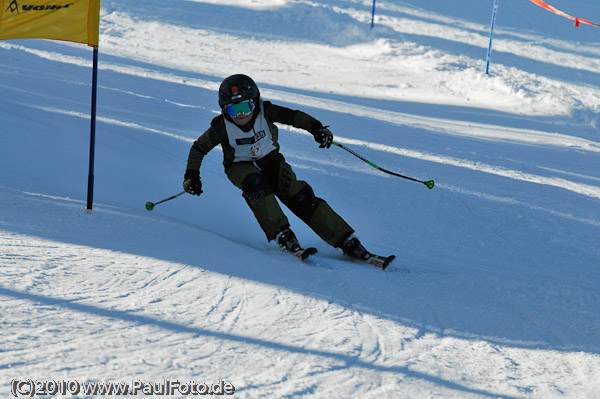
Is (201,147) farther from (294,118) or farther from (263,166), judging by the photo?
→ (294,118)

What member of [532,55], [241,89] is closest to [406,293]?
[241,89]

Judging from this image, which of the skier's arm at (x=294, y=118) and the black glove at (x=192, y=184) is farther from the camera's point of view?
the skier's arm at (x=294, y=118)

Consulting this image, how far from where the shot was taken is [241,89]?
509cm

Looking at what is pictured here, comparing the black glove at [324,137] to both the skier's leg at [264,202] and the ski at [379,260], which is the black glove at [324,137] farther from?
the ski at [379,260]

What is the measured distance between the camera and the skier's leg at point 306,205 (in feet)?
17.3

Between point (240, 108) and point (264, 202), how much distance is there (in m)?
0.76

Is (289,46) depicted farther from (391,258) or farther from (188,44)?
(391,258)

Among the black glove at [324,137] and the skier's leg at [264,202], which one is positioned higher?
the black glove at [324,137]

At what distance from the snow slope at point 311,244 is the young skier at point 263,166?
0.29 metres

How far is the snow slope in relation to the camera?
2.77 meters

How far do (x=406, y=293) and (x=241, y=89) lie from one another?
6.72 ft

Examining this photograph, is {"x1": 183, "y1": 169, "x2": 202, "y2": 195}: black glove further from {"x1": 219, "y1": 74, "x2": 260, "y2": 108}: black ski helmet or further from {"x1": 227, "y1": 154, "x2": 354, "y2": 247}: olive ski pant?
{"x1": 219, "y1": 74, "x2": 260, "y2": 108}: black ski helmet

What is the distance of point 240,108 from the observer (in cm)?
514

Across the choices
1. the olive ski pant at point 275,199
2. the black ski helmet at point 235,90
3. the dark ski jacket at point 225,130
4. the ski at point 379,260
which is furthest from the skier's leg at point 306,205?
the black ski helmet at point 235,90
